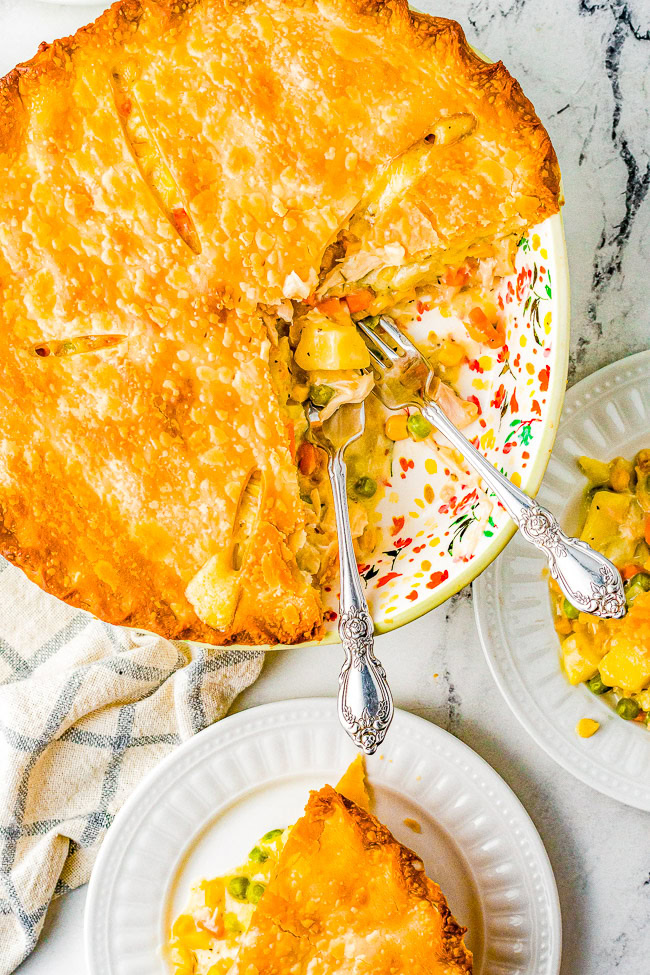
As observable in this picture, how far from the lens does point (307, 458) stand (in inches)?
75.4

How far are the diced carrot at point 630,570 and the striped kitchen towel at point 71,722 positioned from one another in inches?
38.3

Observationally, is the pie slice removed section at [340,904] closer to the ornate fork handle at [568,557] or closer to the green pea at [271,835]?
the green pea at [271,835]

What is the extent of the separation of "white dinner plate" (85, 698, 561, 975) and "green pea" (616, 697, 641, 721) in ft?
1.16

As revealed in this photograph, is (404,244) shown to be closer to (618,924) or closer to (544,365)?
(544,365)

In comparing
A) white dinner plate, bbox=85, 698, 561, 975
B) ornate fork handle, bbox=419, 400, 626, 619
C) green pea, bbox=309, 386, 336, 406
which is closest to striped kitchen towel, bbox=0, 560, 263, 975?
white dinner plate, bbox=85, 698, 561, 975

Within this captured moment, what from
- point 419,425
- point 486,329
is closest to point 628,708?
point 419,425

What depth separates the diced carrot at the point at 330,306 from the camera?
190 cm

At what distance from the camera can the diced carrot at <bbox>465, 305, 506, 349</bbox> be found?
1935 millimetres

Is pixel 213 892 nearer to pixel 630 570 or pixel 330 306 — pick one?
pixel 630 570

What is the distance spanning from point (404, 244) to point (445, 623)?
3.42 ft

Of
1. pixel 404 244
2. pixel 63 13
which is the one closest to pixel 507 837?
pixel 404 244

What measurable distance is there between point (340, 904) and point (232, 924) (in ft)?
1.25

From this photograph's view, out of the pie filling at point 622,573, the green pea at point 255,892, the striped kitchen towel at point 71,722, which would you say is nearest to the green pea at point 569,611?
the pie filling at point 622,573

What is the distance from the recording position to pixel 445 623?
7.62 feet
